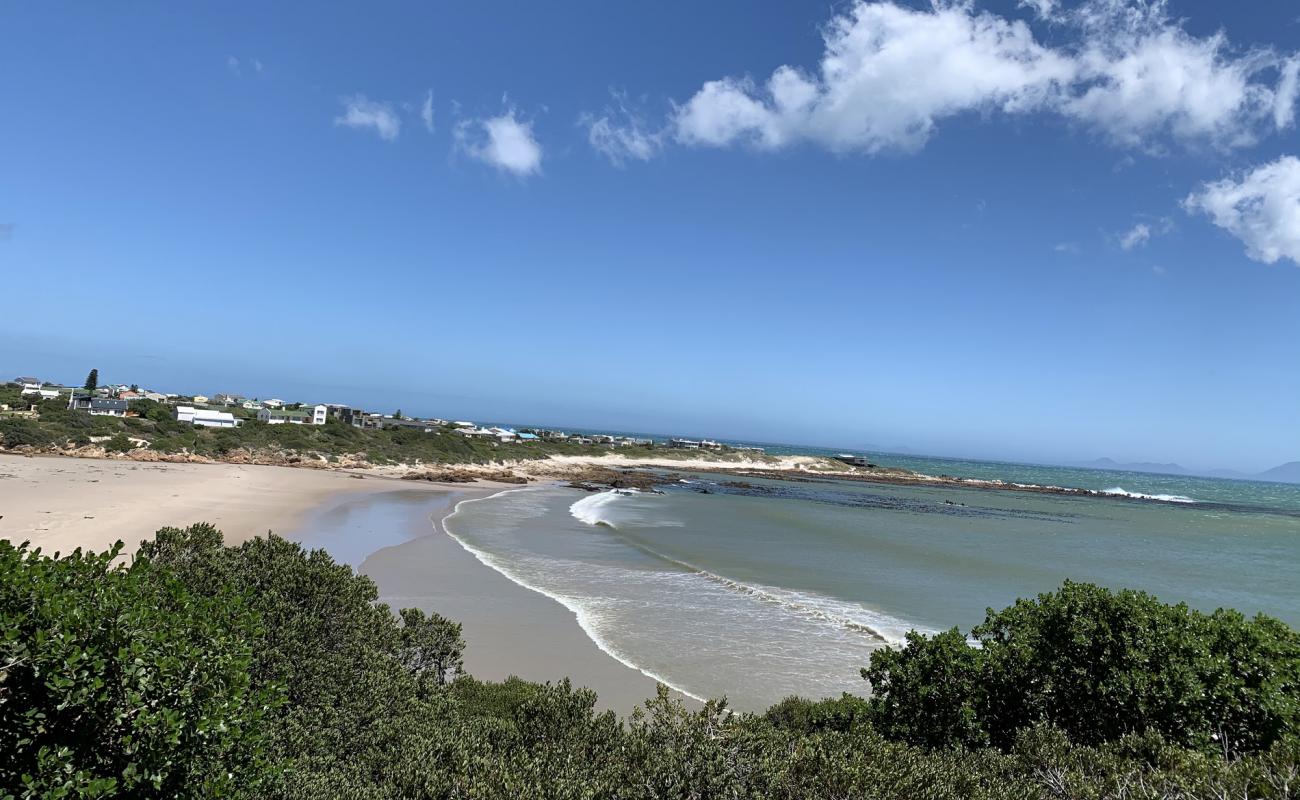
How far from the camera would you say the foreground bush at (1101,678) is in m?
5.52

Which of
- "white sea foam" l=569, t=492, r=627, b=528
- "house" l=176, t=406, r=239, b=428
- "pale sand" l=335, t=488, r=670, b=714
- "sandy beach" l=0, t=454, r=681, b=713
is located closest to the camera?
"pale sand" l=335, t=488, r=670, b=714

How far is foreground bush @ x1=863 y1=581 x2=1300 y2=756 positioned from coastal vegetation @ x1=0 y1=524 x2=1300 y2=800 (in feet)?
0.06


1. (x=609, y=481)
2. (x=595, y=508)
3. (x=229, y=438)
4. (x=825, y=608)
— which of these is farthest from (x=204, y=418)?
(x=825, y=608)

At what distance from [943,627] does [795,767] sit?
12645mm

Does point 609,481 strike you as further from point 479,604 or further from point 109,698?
point 109,698

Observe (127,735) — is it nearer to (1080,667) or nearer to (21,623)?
(21,623)

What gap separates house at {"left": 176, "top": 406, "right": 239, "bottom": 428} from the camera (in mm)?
53094

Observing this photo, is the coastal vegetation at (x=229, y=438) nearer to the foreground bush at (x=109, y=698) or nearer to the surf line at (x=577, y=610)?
the surf line at (x=577, y=610)

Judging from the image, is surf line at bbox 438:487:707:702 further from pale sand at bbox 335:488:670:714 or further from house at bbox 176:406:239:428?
house at bbox 176:406:239:428

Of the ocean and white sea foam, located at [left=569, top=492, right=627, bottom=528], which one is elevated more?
the ocean

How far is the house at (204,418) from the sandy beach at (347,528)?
16.2 m

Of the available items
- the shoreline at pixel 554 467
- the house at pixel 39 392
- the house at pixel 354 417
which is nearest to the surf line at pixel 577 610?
the shoreline at pixel 554 467

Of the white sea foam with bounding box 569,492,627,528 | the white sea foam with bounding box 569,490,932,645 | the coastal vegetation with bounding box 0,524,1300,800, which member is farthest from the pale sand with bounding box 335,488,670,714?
the white sea foam with bounding box 569,492,627,528

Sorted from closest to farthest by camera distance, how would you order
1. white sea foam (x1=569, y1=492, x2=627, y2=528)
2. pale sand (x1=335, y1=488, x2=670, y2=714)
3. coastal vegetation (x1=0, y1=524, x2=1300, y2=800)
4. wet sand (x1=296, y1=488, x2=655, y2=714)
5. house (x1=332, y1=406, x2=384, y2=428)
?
1. coastal vegetation (x1=0, y1=524, x2=1300, y2=800)
2. pale sand (x1=335, y1=488, x2=670, y2=714)
3. wet sand (x1=296, y1=488, x2=655, y2=714)
4. white sea foam (x1=569, y1=492, x2=627, y2=528)
5. house (x1=332, y1=406, x2=384, y2=428)
